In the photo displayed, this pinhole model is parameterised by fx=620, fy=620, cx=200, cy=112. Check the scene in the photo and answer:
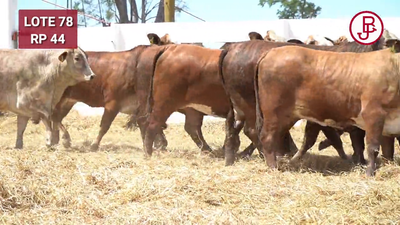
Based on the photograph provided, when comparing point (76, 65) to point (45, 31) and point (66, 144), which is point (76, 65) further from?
point (45, 31)

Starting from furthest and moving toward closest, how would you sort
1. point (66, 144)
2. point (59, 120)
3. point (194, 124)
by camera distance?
1. point (59, 120)
2. point (66, 144)
3. point (194, 124)

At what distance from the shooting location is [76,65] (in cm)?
897

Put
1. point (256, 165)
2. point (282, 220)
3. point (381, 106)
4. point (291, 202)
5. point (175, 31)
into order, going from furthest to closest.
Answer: point (175, 31)
point (256, 165)
point (381, 106)
point (291, 202)
point (282, 220)

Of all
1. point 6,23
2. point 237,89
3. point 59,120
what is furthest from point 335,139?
point 6,23

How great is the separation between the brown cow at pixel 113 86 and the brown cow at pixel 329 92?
94.7 inches

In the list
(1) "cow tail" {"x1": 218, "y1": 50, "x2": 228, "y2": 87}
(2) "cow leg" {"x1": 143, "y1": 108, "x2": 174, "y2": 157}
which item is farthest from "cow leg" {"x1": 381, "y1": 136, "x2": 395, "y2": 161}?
(2) "cow leg" {"x1": 143, "y1": 108, "x2": 174, "y2": 157}

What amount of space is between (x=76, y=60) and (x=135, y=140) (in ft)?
6.35

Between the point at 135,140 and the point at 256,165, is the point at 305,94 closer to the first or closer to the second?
the point at 256,165

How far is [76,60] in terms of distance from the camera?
8.99 meters

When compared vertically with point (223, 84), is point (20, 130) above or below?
below

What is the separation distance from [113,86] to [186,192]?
13.6 feet

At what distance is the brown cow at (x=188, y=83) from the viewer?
7.35 m

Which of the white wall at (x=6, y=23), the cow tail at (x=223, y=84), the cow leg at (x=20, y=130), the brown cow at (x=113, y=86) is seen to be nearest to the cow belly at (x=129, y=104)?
the brown cow at (x=113, y=86)

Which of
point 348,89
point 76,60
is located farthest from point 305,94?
point 76,60
